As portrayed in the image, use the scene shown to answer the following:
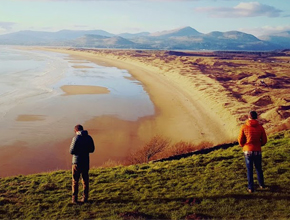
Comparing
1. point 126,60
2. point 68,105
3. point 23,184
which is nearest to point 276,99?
point 68,105

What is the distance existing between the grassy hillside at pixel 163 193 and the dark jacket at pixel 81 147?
1.26 m

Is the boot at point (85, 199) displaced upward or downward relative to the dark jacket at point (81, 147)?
downward

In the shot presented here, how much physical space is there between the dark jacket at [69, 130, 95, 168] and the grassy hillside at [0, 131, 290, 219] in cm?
126

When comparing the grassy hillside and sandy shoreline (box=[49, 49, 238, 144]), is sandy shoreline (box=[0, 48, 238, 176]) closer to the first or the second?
sandy shoreline (box=[49, 49, 238, 144])

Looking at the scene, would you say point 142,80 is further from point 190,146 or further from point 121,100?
point 190,146

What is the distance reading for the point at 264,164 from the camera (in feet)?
34.5

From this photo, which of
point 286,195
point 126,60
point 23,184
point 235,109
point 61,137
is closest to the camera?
point 286,195

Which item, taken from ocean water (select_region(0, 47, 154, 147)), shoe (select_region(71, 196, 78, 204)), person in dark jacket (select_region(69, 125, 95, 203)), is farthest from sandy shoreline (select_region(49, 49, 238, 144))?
person in dark jacket (select_region(69, 125, 95, 203))

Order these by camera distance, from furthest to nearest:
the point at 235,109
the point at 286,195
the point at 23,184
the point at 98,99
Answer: the point at 98,99 < the point at 235,109 < the point at 23,184 < the point at 286,195

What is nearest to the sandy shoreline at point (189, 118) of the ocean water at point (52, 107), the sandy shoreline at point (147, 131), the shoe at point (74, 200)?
the sandy shoreline at point (147, 131)

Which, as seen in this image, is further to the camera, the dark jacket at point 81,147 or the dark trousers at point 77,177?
the dark trousers at point 77,177

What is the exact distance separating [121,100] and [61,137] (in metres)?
14.9

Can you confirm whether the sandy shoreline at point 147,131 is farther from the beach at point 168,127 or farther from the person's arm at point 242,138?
the person's arm at point 242,138

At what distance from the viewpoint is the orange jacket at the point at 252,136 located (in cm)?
779
